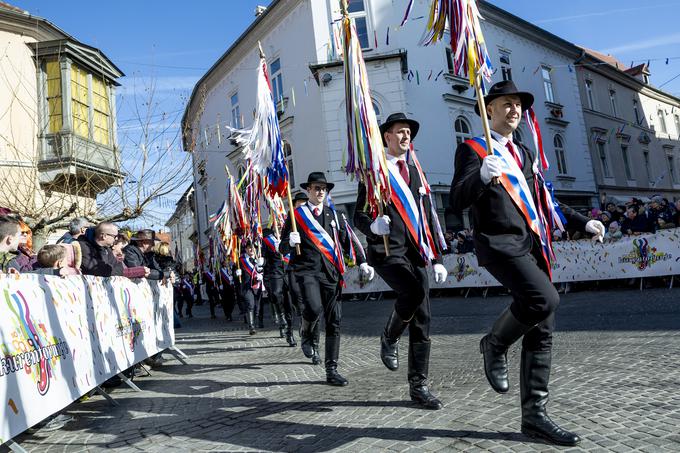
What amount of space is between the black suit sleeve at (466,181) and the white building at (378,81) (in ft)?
48.9

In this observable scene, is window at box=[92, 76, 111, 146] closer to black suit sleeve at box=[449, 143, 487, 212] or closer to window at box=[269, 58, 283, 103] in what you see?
window at box=[269, 58, 283, 103]

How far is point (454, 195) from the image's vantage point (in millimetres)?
3266

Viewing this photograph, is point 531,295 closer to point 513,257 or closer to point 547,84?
point 513,257

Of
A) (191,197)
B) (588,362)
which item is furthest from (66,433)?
(191,197)

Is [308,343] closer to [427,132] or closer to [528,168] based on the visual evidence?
[528,168]

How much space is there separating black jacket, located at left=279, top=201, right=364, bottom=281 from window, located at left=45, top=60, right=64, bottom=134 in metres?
13.9

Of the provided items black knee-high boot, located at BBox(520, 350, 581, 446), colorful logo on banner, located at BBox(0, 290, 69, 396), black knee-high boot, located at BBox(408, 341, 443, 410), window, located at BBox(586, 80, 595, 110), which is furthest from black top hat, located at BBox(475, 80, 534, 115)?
window, located at BBox(586, 80, 595, 110)

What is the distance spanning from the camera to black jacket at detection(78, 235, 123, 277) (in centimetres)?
634

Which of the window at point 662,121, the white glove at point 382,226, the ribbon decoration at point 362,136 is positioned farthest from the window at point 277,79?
the window at point 662,121

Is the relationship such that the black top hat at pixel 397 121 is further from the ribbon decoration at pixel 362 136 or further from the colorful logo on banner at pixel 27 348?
the colorful logo on banner at pixel 27 348

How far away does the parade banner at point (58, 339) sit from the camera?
355 cm

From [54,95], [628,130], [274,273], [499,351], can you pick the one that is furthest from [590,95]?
[499,351]

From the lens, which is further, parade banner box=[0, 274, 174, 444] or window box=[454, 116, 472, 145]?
window box=[454, 116, 472, 145]

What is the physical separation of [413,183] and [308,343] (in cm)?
266
